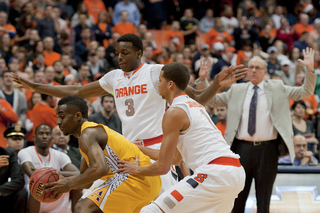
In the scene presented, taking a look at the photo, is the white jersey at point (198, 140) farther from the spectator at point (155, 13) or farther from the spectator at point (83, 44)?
the spectator at point (155, 13)

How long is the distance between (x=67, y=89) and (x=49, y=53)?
20.3 feet

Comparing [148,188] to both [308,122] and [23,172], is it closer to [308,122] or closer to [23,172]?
[23,172]

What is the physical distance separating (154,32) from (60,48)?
4.67m

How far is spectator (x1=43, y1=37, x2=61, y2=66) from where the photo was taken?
36.5ft

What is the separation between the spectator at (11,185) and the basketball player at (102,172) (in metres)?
2.76

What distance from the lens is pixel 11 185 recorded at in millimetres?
6531

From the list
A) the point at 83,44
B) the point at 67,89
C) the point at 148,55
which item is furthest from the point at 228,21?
the point at 67,89

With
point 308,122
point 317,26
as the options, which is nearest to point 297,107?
point 308,122

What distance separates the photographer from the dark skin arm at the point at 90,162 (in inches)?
141

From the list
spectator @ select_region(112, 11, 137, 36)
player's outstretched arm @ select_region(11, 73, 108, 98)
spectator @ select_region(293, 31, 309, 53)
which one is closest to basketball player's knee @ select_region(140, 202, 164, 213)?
player's outstretched arm @ select_region(11, 73, 108, 98)

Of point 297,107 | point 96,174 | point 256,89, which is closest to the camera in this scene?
point 96,174

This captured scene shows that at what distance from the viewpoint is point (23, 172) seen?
6.91m

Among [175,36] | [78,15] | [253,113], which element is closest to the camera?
[253,113]

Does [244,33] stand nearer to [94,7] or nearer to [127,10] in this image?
[127,10]
